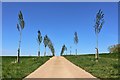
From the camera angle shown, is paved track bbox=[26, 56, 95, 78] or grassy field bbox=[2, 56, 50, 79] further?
A: grassy field bbox=[2, 56, 50, 79]

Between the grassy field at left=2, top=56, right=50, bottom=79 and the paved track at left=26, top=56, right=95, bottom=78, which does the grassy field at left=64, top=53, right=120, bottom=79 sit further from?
the grassy field at left=2, top=56, right=50, bottom=79

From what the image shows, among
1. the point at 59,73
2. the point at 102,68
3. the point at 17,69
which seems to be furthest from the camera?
the point at 102,68

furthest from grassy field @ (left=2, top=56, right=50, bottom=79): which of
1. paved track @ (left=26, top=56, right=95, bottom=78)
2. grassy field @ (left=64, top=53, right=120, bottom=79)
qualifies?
grassy field @ (left=64, top=53, right=120, bottom=79)

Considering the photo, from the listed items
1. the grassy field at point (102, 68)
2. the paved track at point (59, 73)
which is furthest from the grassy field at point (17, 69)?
the grassy field at point (102, 68)

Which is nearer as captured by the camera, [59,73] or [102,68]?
[59,73]

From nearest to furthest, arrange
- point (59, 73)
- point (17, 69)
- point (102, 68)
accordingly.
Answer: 1. point (59, 73)
2. point (17, 69)
3. point (102, 68)

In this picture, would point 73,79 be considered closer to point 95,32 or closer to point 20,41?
point 20,41

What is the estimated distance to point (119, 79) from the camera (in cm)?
1681

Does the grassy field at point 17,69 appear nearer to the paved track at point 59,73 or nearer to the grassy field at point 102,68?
the paved track at point 59,73

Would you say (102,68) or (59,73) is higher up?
(102,68)

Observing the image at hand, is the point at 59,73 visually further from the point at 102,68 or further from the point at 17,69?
the point at 102,68

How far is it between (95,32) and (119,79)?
28238 millimetres

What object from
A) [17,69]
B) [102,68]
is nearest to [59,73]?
[17,69]

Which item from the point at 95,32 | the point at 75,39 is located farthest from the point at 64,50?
the point at 95,32
